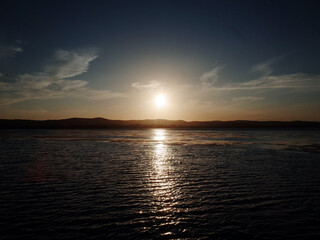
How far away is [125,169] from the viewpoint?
1137 inches

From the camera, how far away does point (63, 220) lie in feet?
43.0

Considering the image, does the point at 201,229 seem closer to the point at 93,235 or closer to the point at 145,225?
the point at 145,225

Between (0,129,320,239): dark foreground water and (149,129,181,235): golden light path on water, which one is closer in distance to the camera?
(0,129,320,239): dark foreground water

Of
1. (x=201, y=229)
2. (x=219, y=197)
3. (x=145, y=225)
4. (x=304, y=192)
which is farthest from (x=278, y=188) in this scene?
(x=145, y=225)

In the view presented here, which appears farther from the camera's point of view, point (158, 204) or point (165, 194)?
point (165, 194)

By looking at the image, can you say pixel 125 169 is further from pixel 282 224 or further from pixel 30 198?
pixel 282 224

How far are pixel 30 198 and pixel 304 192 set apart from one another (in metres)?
23.1

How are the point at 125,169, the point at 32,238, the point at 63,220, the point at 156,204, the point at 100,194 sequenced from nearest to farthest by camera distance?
1. the point at 32,238
2. the point at 63,220
3. the point at 156,204
4. the point at 100,194
5. the point at 125,169

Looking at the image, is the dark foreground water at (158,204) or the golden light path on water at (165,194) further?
the golden light path on water at (165,194)

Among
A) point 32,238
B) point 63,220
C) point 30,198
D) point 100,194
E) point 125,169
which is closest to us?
point 32,238

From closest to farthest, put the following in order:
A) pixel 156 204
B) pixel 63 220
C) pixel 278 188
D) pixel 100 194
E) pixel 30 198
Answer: pixel 63 220, pixel 156 204, pixel 30 198, pixel 100 194, pixel 278 188

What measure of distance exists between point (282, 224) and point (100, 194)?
13.4 meters

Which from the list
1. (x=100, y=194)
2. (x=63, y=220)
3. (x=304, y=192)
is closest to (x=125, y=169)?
(x=100, y=194)

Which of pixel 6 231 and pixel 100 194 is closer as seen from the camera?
pixel 6 231
